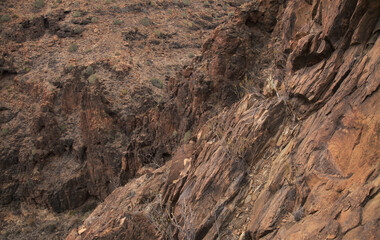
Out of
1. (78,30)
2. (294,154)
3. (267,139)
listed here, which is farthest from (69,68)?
(294,154)

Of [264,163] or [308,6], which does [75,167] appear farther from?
[308,6]

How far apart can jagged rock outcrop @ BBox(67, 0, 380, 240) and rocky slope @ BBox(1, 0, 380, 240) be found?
3 centimetres

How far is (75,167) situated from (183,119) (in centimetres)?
1060

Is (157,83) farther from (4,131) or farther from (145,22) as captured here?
(4,131)

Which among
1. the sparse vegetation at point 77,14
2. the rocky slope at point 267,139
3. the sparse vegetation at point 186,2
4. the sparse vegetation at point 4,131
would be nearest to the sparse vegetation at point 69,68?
the sparse vegetation at point 4,131

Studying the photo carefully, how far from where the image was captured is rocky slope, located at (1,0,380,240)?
4773 millimetres

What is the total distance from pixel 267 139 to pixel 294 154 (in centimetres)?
156

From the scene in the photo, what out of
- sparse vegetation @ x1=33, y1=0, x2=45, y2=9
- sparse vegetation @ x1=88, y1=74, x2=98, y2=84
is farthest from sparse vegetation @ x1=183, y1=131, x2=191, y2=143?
sparse vegetation @ x1=33, y1=0, x2=45, y2=9

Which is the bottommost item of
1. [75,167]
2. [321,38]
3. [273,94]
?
[75,167]

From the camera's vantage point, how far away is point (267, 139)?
7.82 m

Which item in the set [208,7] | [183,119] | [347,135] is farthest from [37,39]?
[347,135]

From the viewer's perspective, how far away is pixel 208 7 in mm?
35125

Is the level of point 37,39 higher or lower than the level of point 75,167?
higher

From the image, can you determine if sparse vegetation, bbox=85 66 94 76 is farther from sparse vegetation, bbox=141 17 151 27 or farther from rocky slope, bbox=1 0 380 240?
sparse vegetation, bbox=141 17 151 27
